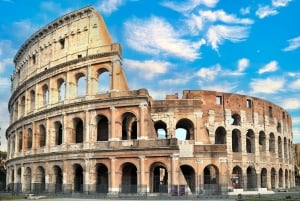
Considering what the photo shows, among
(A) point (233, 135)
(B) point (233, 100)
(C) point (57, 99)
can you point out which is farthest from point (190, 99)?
(C) point (57, 99)

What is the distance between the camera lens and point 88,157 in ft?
105

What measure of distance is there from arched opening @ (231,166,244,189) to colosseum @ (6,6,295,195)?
0.28 feet

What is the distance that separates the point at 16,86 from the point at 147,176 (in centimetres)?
2274

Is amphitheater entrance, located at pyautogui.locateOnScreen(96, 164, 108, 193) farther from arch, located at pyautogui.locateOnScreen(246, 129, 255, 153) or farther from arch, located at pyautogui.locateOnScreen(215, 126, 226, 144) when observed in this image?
arch, located at pyautogui.locateOnScreen(246, 129, 255, 153)

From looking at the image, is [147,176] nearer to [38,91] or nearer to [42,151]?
[42,151]

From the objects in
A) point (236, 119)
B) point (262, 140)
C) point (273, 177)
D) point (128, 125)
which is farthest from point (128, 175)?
point (273, 177)

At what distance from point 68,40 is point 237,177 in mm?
19069

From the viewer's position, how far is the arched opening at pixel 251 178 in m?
38.2

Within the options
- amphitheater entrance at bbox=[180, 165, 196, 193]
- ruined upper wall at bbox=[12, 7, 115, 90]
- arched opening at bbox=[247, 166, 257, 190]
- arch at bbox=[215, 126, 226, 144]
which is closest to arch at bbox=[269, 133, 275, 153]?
arched opening at bbox=[247, 166, 257, 190]

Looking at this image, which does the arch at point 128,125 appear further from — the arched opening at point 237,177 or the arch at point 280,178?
the arch at point 280,178

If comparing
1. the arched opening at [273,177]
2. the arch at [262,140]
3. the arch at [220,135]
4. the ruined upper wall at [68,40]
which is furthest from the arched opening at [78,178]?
the arched opening at [273,177]

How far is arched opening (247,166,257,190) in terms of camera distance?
38159mm

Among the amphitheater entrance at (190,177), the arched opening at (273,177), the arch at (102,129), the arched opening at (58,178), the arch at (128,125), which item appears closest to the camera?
the amphitheater entrance at (190,177)

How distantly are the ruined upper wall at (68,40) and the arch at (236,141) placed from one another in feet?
47.9
